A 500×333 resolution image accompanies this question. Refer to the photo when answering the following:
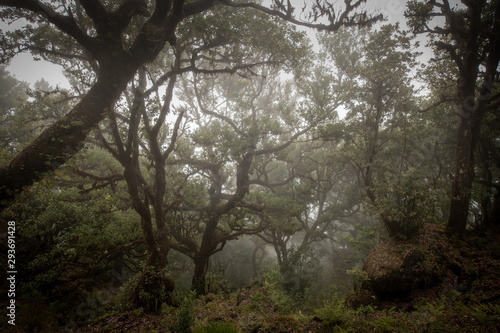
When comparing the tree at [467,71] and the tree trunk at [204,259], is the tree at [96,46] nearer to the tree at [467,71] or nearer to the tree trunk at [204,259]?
the tree at [467,71]

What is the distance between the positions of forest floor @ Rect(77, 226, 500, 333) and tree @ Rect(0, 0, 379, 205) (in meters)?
4.02

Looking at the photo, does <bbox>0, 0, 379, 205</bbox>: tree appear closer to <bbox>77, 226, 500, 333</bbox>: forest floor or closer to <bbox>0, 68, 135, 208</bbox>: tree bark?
<bbox>0, 68, 135, 208</bbox>: tree bark

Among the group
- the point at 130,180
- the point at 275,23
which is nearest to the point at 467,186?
the point at 275,23

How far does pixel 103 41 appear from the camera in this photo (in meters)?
6.03

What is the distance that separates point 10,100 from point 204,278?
34.5 meters

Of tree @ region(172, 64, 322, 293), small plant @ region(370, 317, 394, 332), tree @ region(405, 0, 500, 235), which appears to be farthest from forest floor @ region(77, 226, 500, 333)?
tree @ region(172, 64, 322, 293)

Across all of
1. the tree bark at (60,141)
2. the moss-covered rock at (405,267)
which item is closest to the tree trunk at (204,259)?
the moss-covered rock at (405,267)

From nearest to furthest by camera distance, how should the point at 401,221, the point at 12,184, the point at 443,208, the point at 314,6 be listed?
the point at 12,184 → the point at 314,6 → the point at 401,221 → the point at 443,208

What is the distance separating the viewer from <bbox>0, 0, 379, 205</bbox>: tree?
485cm

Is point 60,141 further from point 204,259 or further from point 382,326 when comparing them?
point 382,326

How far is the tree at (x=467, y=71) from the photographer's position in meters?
8.20

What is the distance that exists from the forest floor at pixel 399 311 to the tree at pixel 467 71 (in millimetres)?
1341

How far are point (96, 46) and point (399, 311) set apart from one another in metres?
11.3

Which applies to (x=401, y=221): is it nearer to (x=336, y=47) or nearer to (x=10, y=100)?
(x=336, y=47)
